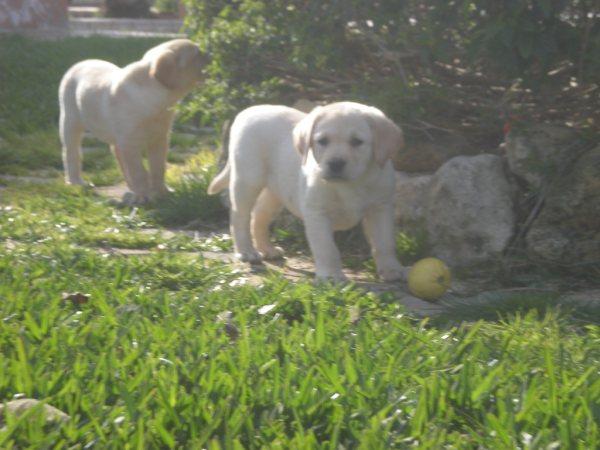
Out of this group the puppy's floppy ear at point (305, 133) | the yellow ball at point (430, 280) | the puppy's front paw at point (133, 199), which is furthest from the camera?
the puppy's front paw at point (133, 199)

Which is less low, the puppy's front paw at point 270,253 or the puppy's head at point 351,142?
the puppy's head at point 351,142

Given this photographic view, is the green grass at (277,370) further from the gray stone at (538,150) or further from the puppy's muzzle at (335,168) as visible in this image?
the gray stone at (538,150)

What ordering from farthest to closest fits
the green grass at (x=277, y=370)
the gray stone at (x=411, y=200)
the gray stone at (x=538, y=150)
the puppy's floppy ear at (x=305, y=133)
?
the gray stone at (x=411, y=200)
the gray stone at (x=538, y=150)
the puppy's floppy ear at (x=305, y=133)
the green grass at (x=277, y=370)

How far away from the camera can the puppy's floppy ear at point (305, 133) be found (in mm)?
5035

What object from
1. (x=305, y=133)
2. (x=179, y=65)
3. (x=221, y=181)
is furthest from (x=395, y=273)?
(x=179, y=65)

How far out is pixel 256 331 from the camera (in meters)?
3.68

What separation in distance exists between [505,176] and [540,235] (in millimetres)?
509

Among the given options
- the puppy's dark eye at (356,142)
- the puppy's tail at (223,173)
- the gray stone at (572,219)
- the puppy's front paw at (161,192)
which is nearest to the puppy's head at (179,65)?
the puppy's tail at (223,173)

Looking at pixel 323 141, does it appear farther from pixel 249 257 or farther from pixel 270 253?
pixel 270 253

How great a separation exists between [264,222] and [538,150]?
5.05 ft

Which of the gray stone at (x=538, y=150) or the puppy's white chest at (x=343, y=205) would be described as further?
the gray stone at (x=538, y=150)

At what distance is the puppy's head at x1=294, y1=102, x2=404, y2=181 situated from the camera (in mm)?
4902

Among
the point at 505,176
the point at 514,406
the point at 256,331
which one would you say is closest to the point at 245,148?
the point at 505,176

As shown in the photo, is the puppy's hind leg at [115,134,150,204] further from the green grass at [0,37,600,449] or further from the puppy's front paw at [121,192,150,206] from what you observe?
the green grass at [0,37,600,449]
